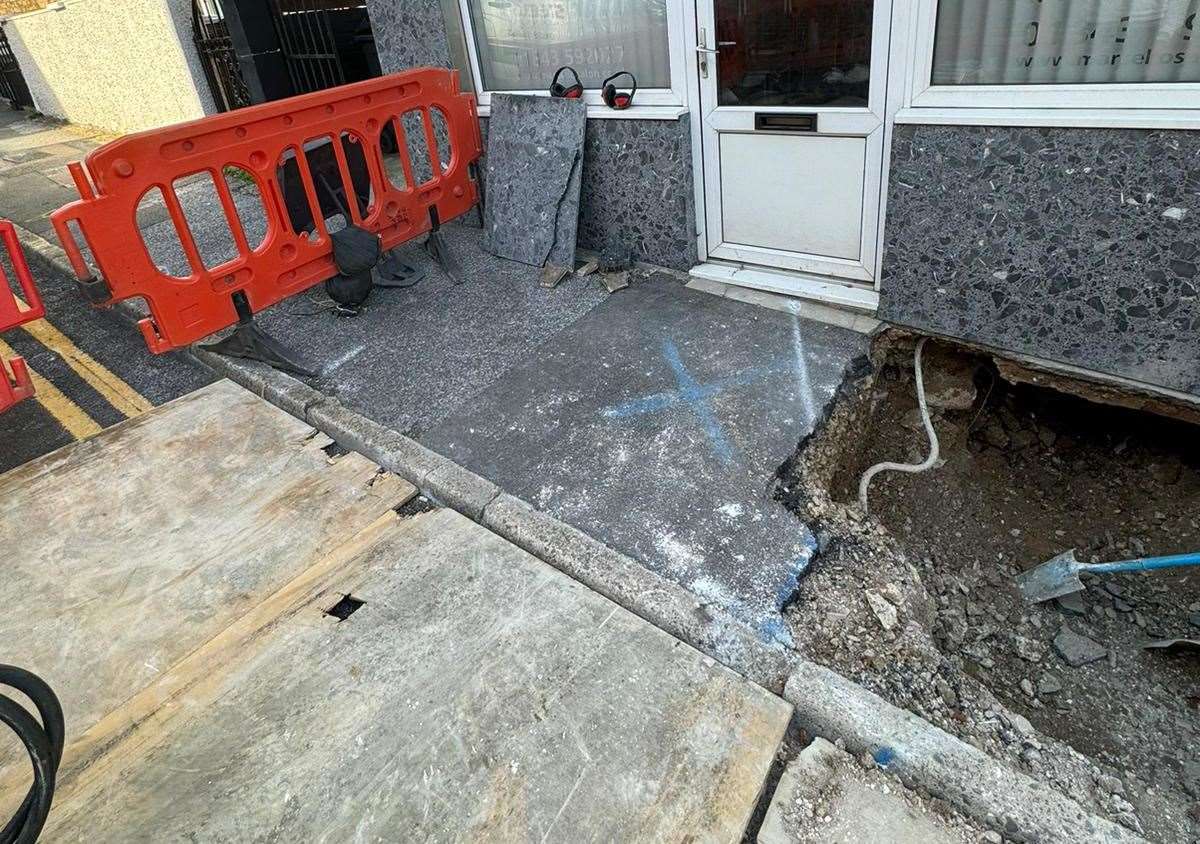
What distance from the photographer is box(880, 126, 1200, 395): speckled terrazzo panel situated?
10.2 ft

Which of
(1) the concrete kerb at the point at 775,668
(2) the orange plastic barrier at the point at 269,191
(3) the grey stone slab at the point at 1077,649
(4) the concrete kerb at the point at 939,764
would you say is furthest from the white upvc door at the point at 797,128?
(4) the concrete kerb at the point at 939,764

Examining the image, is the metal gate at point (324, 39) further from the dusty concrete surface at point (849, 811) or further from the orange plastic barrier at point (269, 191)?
the dusty concrete surface at point (849, 811)

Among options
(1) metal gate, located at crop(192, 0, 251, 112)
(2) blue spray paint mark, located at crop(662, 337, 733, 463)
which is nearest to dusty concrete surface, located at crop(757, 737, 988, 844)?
(2) blue spray paint mark, located at crop(662, 337, 733, 463)

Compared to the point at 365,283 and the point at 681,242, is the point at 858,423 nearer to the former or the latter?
the point at 681,242

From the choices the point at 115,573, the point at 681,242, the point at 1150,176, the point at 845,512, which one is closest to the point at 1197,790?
the point at 845,512

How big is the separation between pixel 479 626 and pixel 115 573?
170cm

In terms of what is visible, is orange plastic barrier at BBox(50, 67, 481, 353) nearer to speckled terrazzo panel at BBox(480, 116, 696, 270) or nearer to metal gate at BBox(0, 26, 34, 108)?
speckled terrazzo panel at BBox(480, 116, 696, 270)

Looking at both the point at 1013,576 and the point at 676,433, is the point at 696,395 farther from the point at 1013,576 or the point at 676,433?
the point at 1013,576

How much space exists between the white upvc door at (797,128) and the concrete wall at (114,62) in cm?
781

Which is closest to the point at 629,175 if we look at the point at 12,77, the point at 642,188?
the point at 642,188

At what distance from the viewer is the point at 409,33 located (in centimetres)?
561

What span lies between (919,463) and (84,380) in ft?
17.7

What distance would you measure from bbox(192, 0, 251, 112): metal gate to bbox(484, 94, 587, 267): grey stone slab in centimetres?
491

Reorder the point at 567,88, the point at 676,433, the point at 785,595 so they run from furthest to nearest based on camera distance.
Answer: the point at 567,88
the point at 676,433
the point at 785,595
